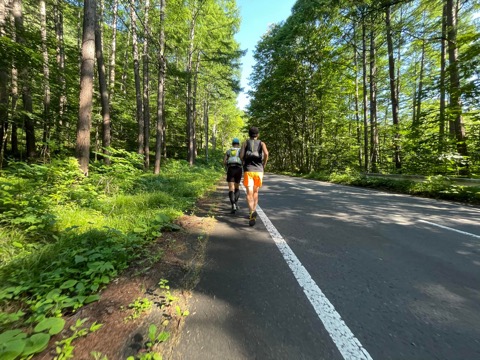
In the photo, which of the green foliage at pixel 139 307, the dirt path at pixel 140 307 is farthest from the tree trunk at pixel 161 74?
the green foliage at pixel 139 307

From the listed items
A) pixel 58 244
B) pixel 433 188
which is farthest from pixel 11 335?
pixel 433 188

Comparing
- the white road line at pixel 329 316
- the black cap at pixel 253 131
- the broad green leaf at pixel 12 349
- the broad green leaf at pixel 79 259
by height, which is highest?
the black cap at pixel 253 131

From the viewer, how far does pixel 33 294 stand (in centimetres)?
223

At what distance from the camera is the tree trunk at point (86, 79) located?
6.51m

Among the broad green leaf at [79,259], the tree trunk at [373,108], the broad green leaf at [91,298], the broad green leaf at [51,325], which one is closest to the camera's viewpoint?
the broad green leaf at [51,325]

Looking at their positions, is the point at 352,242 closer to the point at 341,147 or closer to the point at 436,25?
the point at 436,25

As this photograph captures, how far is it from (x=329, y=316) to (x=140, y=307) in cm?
179

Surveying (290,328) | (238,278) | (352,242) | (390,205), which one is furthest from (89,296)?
(390,205)

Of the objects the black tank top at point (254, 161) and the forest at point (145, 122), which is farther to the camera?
the black tank top at point (254, 161)

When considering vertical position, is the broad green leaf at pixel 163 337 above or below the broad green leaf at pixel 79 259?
below

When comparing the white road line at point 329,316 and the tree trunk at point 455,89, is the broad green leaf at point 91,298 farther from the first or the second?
the tree trunk at point 455,89

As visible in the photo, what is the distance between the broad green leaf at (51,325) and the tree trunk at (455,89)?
1334 cm

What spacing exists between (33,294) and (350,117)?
29.2m

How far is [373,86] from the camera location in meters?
15.1
